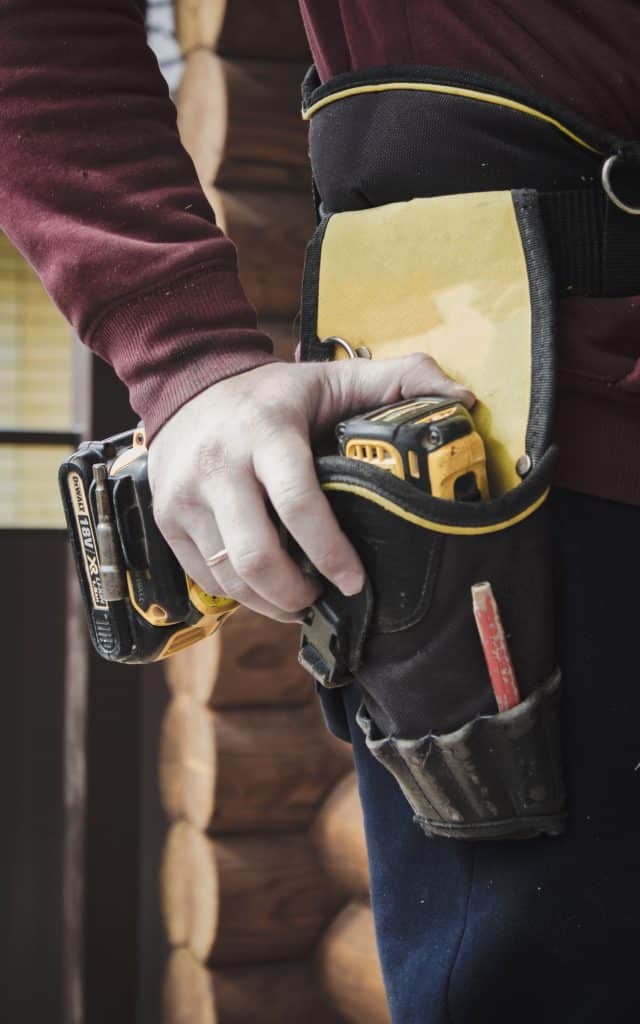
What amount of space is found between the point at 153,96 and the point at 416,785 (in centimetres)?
53

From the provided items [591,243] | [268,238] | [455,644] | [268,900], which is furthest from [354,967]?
[591,243]

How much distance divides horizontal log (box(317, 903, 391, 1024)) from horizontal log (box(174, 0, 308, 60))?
1.84 meters

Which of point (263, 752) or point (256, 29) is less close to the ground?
point (256, 29)

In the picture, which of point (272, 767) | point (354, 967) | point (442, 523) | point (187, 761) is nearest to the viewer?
point (442, 523)

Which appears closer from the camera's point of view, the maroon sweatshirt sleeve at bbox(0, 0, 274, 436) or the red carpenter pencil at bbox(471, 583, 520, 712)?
the red carpenter pencil at bbox(471, 583, 520, 712)

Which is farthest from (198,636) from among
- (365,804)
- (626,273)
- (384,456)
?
(626,273)

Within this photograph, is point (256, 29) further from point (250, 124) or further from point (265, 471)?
point (265, 471)

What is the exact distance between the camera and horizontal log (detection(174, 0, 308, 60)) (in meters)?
2.41

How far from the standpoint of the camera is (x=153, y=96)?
0.86 metres

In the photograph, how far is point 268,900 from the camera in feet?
8.32

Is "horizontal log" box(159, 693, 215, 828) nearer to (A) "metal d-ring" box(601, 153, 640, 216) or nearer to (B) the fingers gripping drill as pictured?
(B) the fingers gripping drill

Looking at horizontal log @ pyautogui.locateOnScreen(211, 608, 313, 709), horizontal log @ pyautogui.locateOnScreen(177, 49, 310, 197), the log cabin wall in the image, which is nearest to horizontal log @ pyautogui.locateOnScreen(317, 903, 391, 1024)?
the log cabin wall

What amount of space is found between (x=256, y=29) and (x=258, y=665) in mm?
1353

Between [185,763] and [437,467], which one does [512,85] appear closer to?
[437,467]
